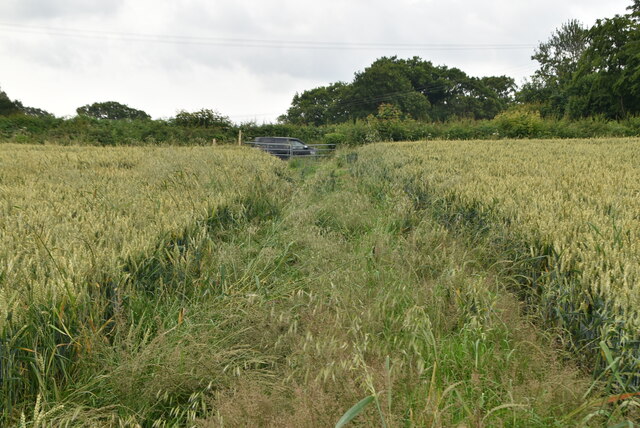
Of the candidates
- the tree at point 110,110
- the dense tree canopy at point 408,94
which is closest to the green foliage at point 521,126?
the dense tree canopy at point 408,94

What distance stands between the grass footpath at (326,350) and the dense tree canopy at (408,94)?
48072mm

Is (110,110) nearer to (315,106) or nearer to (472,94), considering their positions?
(315,106)

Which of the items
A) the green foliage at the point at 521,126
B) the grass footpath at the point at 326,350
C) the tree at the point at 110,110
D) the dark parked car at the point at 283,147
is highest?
the tree at the point at 110,110

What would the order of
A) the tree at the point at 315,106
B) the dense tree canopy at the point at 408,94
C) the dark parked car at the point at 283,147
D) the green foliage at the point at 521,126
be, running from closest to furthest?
1. the dark parked car at the point at 283,147
2. the green foliage at the point at 521,126
3. the dense tree canopy at the point at 408,94
4. the tree at the point at 315,106

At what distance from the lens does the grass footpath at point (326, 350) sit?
164 centimetres

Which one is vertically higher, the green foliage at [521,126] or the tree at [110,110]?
the tree at [110,110]

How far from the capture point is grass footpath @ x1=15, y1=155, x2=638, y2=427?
5.38 feet

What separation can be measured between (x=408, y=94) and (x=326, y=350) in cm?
5173

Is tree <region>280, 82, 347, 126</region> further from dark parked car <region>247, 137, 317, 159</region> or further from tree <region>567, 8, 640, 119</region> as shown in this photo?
dark parked car <region>247, 137, 317, 159</region>

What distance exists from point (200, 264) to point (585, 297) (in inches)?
105

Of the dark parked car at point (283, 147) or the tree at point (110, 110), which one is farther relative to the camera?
the tree at point (110, 110)

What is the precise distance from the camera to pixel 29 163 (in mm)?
7352

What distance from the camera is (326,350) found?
201cm

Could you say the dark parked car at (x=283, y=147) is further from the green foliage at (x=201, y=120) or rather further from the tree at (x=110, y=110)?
the tree at (x=110, y=110)
